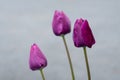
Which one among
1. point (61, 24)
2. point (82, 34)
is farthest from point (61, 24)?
point (82, 34)

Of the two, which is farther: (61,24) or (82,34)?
(61,24)

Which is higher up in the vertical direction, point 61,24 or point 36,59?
point 61,24

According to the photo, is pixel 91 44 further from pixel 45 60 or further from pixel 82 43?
pixel 45 60

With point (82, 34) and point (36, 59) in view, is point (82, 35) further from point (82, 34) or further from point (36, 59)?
point (36, 59)

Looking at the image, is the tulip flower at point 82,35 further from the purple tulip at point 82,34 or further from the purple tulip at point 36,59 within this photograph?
the purple tulip at point 36,59
